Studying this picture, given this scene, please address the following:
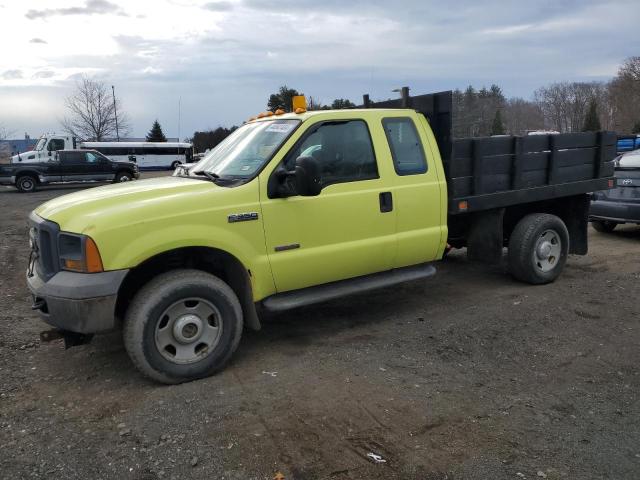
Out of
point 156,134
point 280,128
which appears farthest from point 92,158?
point 156,134

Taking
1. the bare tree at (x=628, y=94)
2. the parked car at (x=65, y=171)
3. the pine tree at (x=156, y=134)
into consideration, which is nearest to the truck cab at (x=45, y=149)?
the parked car at (x=65, y=171)

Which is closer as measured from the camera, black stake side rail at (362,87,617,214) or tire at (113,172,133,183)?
black stake side rail at (362,87,617,214)

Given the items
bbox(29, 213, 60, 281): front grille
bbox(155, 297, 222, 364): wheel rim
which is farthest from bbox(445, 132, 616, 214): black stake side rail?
bbox(29, 213, 60, 281): front grille

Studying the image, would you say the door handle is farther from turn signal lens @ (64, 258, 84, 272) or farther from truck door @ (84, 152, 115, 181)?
truck door @ (84, 152, 115, 181)

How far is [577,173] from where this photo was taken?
22.2ft

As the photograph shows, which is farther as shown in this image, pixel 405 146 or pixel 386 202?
pixel 405 146

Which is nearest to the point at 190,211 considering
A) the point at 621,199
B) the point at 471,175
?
the point at 471,175

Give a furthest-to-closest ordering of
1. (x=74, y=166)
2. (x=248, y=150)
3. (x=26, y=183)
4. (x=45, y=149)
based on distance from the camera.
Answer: (x=45, y=149), (x=74, y=166), (x=26, y=183), (x=248, y=150)

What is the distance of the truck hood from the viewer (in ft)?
12.7

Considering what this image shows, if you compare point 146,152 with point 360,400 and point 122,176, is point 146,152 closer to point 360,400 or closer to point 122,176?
point 122,176

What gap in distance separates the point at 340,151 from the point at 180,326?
2.04 meters

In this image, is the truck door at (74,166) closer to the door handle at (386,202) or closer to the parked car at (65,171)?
the parked car at (65,171)

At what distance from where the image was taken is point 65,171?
2462 cm

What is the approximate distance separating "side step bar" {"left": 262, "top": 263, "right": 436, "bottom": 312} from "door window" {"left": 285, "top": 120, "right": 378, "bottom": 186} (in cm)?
94
